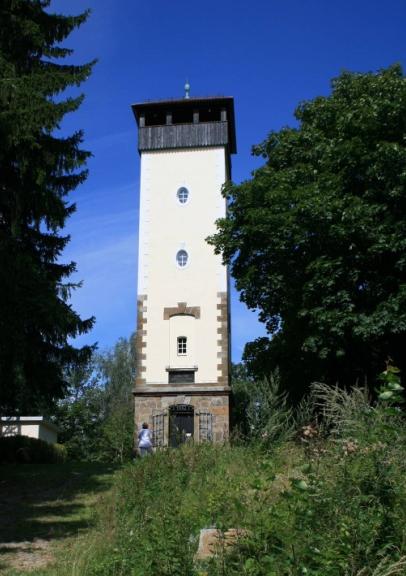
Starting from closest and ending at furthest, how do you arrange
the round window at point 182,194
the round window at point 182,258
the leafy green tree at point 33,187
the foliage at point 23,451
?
the leafy green tree at point 33,187, the foliage at point 23,451, the round window at point 182,258, the round window at point 182,194

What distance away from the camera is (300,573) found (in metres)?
4.51

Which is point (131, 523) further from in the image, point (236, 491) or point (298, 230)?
point (298, 230)

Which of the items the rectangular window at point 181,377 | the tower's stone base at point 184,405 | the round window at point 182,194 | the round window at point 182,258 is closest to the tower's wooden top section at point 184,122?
the round window at point 182,194

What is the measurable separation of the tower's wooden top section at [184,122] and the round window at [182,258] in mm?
5049

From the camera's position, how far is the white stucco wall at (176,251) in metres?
27.5

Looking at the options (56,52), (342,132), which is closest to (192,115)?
(342,132)

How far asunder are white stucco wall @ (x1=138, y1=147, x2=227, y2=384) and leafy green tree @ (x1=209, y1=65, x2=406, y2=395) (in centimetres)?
698

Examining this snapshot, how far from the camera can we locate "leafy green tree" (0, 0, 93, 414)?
40.7ft

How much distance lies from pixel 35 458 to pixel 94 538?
13119mm

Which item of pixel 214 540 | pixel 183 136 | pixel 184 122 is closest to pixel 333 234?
pixel 214 540

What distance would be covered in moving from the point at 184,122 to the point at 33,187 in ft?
60.0

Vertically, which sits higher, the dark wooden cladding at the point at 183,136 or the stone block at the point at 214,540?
the dark wooden cladding at the point at 183,136

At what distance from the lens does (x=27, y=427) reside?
2725cm

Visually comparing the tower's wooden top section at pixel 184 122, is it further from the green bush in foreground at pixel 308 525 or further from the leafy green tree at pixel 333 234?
the green bush in foreground at pixel 308 525
